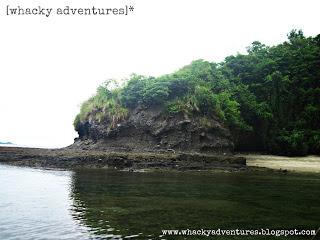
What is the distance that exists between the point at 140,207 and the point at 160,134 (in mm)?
31820

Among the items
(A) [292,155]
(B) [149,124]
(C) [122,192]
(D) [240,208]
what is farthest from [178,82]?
(D) [240,208]

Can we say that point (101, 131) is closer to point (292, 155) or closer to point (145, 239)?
point (292, 155)

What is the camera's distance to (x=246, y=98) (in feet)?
181

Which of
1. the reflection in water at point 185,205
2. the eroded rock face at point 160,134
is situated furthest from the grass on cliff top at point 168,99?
the reflection in water at point 185,205

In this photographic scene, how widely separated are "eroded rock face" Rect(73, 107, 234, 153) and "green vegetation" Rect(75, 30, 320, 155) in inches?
43.0

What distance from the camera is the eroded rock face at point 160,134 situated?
47969 mm

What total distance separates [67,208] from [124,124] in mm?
33971

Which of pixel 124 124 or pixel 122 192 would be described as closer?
pixel 122 192

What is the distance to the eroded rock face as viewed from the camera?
4797cm

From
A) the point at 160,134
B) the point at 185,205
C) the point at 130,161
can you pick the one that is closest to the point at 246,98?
the point at 160,134

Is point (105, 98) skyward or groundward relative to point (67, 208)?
skyward

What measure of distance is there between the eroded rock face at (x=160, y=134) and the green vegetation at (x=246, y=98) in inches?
43.0

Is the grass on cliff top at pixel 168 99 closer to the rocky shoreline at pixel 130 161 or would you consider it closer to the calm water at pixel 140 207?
the rocky shoreline at pixel 130 161

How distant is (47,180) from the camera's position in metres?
27.5
